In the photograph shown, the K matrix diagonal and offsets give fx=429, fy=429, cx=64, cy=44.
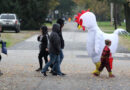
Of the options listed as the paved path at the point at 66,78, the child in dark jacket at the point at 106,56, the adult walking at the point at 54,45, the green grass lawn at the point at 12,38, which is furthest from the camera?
the green grass lawn at the point at 12,38

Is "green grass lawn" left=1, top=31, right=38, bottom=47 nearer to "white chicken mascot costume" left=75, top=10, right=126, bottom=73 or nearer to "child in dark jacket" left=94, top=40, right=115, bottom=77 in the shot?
"white chicken mascot costume" left=75, top=10, right=126, bottom=73

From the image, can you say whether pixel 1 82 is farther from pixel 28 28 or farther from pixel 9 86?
pixel 28 28

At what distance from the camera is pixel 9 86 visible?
10250 millimetres

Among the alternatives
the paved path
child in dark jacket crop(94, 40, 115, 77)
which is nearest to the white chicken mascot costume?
child in dark jacket crop(94, 40, 115, 77)

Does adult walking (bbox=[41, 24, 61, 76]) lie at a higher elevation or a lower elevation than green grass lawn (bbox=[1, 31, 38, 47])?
higher

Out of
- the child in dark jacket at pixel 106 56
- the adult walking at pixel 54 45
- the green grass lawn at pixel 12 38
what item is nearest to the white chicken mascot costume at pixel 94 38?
the child in dark jacket at pixel 106 56

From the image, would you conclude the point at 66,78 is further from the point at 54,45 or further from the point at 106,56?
the point at 106,56

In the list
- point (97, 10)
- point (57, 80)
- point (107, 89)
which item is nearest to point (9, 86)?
point (57, 80)

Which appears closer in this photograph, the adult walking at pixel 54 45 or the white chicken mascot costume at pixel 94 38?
the adult walking at pixel 54 45

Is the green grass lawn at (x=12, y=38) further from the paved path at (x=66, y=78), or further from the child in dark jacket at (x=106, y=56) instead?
the child in dark jacket at (x=106, y=56)

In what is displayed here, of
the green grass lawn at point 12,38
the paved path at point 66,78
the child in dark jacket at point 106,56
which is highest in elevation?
the child in dark jacket at point 106,56

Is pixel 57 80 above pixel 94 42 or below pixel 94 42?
below

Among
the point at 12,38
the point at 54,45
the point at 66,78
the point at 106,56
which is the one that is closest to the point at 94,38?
the point at 106,56

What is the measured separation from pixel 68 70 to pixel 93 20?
6.53 feet
